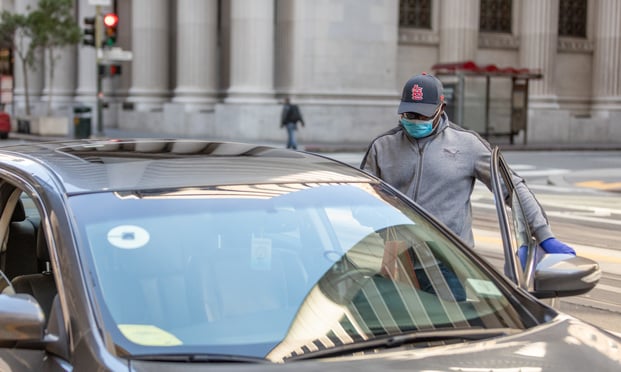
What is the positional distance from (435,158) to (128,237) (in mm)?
2263

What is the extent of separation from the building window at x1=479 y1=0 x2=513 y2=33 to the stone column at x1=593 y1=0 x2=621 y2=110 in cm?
398

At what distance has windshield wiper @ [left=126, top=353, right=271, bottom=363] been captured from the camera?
9.38 feet

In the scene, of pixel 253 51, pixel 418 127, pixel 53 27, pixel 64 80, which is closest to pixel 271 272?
pixel 418 127

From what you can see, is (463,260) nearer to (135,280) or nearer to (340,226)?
(340,226)

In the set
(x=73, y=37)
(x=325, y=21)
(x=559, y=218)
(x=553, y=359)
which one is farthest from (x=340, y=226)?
(x=73, y=37)

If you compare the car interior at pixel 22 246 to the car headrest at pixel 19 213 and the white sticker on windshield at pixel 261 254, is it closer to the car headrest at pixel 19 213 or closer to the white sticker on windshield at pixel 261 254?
the car headrest at pixel 19 213

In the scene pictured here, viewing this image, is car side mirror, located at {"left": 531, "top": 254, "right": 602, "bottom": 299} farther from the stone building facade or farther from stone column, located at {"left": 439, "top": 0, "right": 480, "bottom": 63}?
stone column, located at {"left": 439, "top": 0, "right": 480, "bottom": 63}

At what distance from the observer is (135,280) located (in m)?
3.20

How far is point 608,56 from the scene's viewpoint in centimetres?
4144

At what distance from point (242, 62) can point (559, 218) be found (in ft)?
72.9

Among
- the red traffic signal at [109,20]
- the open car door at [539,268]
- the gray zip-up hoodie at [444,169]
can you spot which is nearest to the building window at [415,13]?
the red traffic signal at [109,20]

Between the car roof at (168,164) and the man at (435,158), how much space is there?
91 cm

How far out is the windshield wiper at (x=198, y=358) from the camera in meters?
2.86

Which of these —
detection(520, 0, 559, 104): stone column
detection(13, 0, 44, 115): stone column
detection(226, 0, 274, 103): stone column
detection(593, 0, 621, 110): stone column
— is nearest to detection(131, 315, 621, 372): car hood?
detection(226, 0, 274, 103): stone column
